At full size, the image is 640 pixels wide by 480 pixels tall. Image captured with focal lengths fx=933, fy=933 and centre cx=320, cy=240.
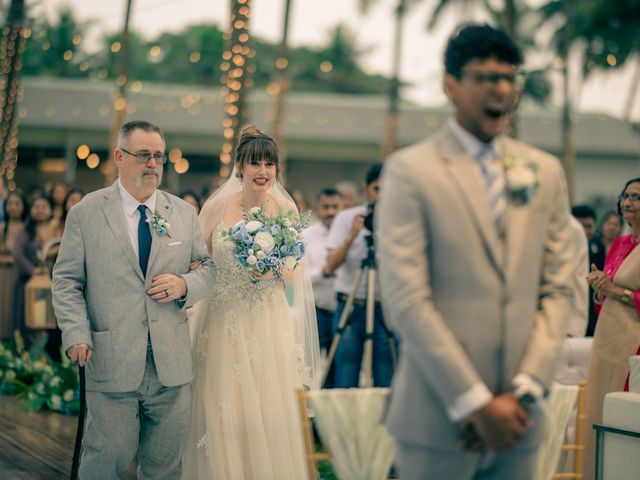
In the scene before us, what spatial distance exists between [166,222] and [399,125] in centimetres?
2862

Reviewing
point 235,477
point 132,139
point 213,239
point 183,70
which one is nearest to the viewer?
point 132,139

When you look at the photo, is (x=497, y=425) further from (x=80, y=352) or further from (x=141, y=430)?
(x=141, y=430)

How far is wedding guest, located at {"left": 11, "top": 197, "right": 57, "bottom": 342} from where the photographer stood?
10.7m

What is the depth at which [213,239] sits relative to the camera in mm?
5645

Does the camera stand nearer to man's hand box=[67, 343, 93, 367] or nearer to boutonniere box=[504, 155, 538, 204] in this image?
man's hand box=[67, 343, 93, 367]

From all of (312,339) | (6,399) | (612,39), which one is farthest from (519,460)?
(612,39)

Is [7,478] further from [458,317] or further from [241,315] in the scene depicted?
[458,317]

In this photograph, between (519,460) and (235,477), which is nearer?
(519,460)

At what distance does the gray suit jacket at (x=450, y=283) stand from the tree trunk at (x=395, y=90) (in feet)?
81.1

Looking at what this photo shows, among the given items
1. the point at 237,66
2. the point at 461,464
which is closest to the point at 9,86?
the point at 237,66

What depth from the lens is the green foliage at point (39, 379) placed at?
8.23 meters

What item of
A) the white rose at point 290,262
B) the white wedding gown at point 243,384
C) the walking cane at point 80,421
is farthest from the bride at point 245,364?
the walking cane at point 80,421

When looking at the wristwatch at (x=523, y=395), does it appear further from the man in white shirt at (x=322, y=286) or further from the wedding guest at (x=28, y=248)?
the wedding guest at (x=28, y=248)

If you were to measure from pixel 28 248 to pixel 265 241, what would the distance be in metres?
6.14
